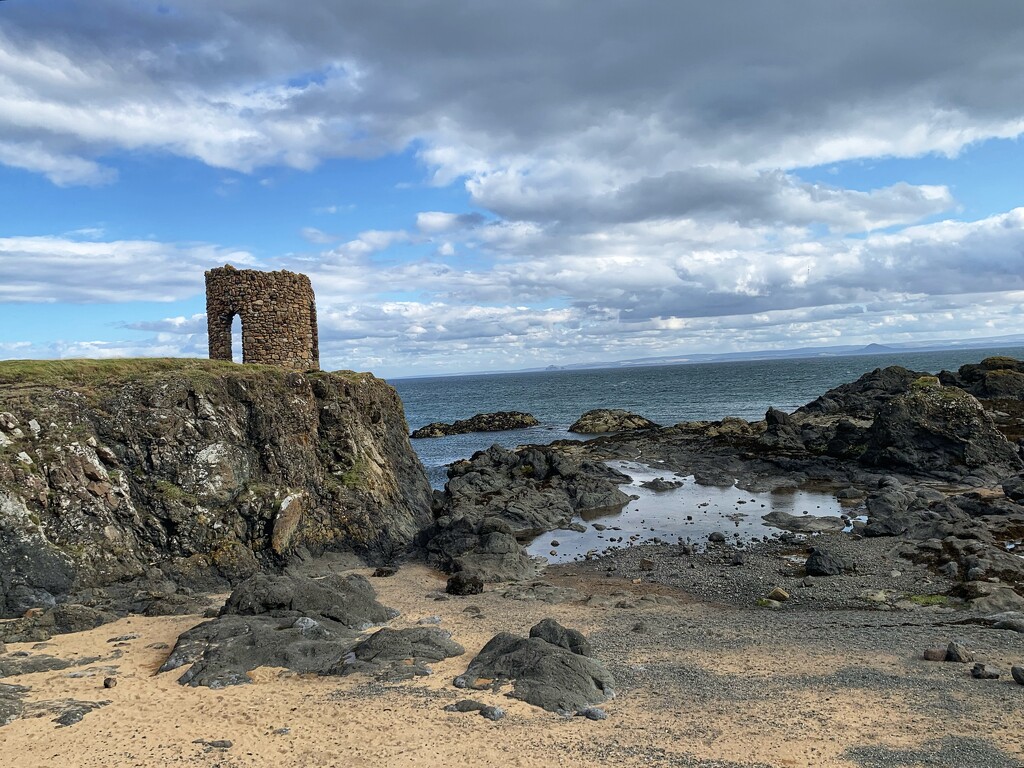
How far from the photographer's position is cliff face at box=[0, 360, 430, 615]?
1916 cm

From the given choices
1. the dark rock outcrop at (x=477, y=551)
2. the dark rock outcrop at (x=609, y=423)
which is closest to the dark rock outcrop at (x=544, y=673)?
the dark rock outcrop at (x=477, y=551)

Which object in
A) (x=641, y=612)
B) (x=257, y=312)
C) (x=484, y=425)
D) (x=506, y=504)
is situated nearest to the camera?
(x=641, y=612)

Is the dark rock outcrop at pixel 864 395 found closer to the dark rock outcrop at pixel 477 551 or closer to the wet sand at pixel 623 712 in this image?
the dark rock outcrop at pixel 477 551

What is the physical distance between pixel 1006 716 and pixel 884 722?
217 centimetres

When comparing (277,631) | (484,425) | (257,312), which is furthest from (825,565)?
(484,425)

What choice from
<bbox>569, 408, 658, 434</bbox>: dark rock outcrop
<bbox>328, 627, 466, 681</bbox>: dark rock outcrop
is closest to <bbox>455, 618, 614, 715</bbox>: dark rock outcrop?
<bbox>328, 627, 466, 681</bbox>: dark rock outcrop

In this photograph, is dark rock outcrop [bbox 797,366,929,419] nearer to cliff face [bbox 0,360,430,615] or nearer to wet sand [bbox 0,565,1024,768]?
cliff face [bbox 0,360,430,615]

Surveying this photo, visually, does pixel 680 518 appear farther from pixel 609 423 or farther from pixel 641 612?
pixel 609 423

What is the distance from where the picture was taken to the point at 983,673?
44.9 feet

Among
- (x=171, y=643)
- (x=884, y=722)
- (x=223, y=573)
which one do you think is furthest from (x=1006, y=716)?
(x=223, y=573)

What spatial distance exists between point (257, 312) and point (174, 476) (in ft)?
33.0

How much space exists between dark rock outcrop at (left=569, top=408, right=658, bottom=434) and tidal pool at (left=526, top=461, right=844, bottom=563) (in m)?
33.3

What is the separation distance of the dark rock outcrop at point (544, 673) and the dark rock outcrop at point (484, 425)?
223 feet

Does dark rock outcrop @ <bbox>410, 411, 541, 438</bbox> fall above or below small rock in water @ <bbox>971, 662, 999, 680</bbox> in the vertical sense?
below
